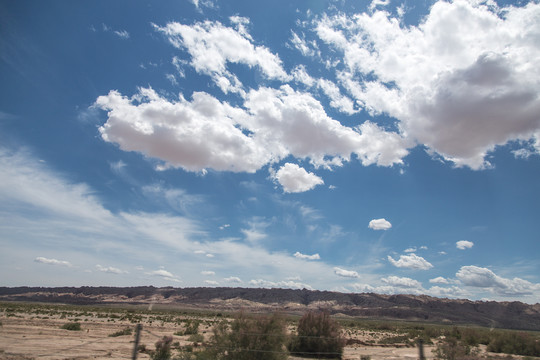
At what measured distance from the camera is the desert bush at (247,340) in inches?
542

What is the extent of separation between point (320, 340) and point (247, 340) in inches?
369

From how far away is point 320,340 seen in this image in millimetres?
22141

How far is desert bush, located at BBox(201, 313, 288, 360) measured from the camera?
13.8m

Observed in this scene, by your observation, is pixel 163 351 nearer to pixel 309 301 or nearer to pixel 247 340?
pixel 247 340

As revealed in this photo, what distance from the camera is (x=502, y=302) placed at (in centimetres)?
16262

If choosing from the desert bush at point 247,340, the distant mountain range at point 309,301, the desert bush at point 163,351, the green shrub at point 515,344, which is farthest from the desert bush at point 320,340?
the distant mountain range at point 309,301

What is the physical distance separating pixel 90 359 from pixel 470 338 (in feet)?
120

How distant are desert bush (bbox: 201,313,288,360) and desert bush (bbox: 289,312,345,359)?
20.8 ft

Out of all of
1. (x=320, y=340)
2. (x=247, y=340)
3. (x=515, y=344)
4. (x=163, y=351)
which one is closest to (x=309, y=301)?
(x=515, y=344)

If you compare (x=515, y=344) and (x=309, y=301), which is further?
(x=309, y=301)

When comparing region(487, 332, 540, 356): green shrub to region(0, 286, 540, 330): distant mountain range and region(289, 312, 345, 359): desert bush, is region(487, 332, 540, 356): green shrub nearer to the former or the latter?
region(289, 312, 345, 359): desert bush

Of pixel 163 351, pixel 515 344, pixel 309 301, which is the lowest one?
pixel 309 301

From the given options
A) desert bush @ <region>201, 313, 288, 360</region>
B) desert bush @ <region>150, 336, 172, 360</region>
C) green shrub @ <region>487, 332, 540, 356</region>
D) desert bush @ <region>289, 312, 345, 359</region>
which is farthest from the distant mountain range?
desert bush @ <region>201, 313, 288, 360</region>

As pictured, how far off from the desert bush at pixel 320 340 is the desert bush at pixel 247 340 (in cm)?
633
